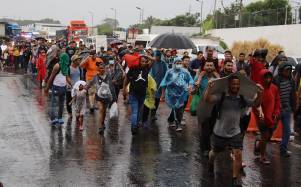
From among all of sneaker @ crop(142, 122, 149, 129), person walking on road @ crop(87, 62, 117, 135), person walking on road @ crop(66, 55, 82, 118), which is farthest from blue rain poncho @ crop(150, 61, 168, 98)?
person walking on road @ crop(87, 62, 117, 135)

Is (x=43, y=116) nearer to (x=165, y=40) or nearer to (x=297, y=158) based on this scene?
(x=165, y=40)

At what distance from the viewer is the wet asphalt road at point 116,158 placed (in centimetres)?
793

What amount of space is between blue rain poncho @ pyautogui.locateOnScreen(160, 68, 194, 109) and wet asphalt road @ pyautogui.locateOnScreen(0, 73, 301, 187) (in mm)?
618

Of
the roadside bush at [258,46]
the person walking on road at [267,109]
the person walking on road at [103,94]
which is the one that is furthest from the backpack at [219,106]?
the roadside bush at [258,46]

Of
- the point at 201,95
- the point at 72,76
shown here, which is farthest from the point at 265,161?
the point at 72,76

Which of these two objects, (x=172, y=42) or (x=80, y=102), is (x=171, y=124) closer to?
(x=172, y=42)

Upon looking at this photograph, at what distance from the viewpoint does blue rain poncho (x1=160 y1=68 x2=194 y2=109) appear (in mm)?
11844

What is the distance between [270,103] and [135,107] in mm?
3070

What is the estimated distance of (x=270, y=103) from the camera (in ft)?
29.8

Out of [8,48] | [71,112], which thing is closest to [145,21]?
[8,48]

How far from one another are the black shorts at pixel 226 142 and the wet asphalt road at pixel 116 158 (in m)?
A: 0.49

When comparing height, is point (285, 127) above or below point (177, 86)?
below

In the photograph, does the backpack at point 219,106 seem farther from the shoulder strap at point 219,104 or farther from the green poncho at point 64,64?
the green poncho at point 64,64

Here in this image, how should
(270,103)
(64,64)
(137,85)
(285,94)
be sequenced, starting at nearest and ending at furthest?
(270,103)
(285,94)
(137,85)
(64,64)
